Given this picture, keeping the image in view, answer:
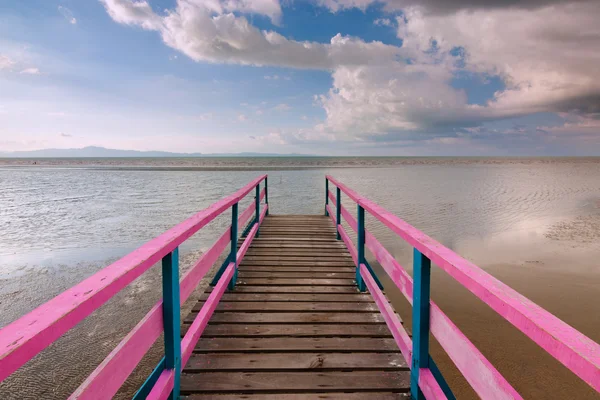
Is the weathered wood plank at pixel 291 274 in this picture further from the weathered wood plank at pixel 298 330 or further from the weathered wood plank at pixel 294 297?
the weathered wood plank at pixel 298 330

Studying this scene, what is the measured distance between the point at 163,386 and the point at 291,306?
1731 millimetres

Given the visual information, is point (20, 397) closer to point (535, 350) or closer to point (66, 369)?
point (66, 369)

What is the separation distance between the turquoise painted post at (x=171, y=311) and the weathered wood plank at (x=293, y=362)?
0.41 metres

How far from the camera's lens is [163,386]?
6.21ft

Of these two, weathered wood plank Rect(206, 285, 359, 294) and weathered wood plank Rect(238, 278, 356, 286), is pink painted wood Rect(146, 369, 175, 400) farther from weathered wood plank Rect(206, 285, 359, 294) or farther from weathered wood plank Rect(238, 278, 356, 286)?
weathered wood plank Rect(238, 278, 356, 286)

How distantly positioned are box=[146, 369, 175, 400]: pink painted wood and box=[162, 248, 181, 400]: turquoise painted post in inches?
1.5

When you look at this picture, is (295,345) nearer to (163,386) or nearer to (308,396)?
(308,396)

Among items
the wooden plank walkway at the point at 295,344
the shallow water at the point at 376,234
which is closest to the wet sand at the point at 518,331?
the shallow water at the point at 376,234

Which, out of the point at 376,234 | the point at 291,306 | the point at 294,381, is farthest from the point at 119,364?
the point at 376,234

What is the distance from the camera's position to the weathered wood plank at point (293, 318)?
3115mm

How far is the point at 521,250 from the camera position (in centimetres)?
729

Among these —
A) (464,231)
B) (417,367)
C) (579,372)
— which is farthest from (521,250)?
(579,372)

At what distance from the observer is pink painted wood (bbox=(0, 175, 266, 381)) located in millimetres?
842

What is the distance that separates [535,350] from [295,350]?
3014 mm
